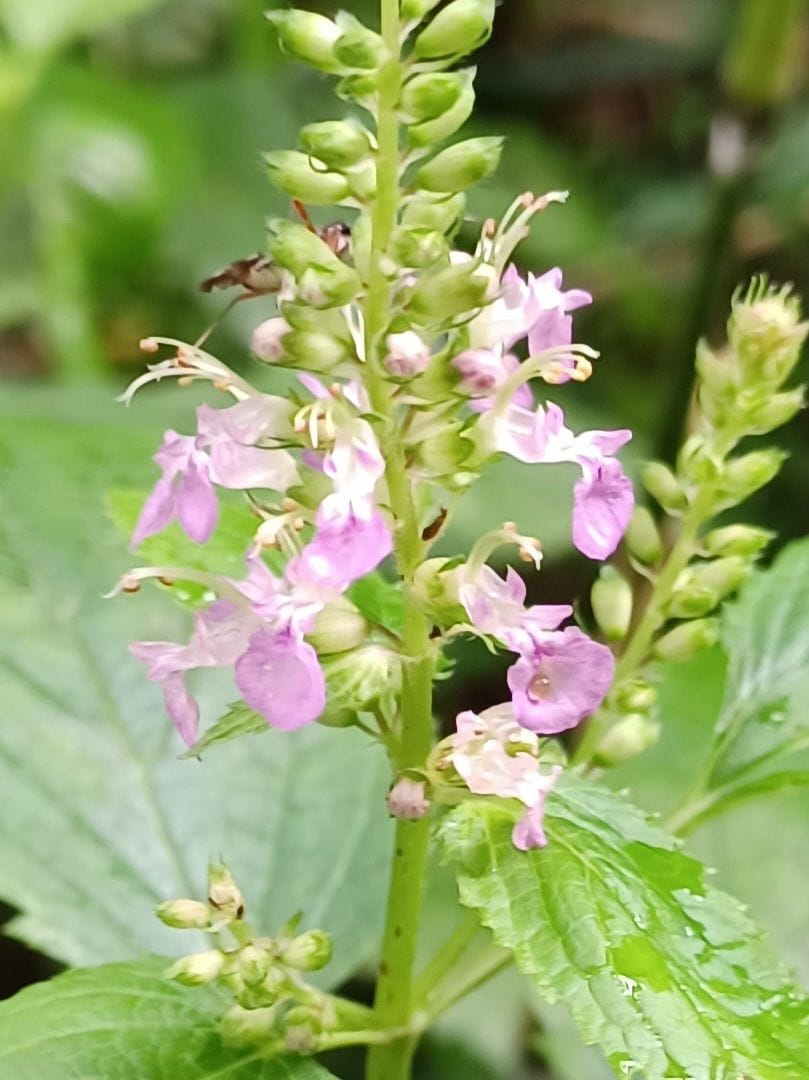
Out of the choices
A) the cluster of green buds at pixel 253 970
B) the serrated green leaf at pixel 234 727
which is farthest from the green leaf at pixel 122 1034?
the serrated green leaf at pixel 234 727

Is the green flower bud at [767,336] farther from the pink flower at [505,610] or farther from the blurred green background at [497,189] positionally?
the blurred green background at [497,189]

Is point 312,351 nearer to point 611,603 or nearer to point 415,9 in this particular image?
point 415,9

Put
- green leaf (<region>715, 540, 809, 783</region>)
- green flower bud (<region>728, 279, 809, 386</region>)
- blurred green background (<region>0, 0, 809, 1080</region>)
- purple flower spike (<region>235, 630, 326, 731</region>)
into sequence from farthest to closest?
blurred green background (<region>0, 0, 809, 1080</region>), green leaf (<region>715, 540, 809, 783</region>), green flower bud (<region>728, 279, 809, 386</region>), purple flower spike (<region>235, 630, 326, 731</region>)

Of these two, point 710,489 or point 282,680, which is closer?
point 282,680

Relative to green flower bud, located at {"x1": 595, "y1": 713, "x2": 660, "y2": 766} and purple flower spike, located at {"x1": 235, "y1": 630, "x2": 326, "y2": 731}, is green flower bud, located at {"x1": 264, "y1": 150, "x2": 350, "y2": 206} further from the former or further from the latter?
green flower bud, located at {"x1": 595, "y1": 713, "x2": 660, "y2": 766}

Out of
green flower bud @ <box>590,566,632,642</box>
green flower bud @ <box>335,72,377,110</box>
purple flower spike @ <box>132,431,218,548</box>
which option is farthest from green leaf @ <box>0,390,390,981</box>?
green flower bud @ <box>335,72,377,110</box>

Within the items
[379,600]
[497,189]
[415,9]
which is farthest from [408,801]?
[497,189]
